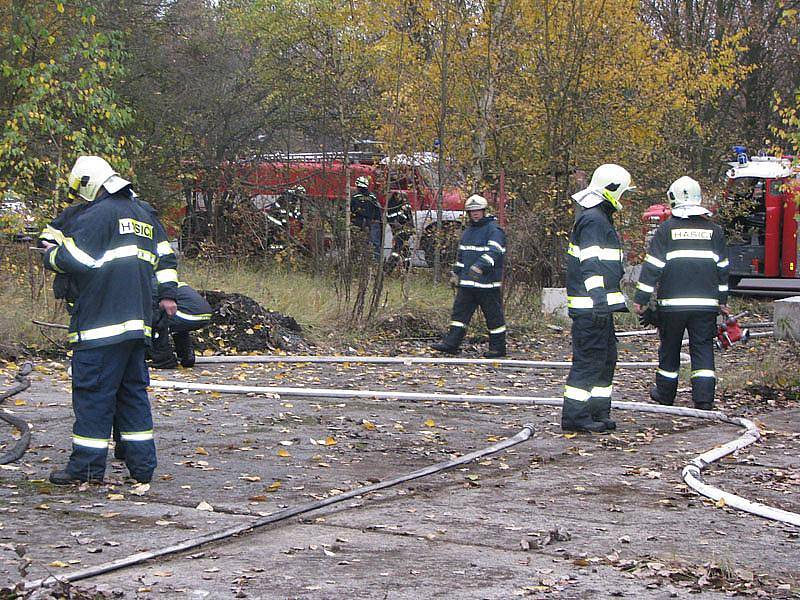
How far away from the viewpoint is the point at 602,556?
17.1 feet

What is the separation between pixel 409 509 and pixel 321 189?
1392 cm

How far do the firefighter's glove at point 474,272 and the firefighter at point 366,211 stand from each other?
2994 millimetres

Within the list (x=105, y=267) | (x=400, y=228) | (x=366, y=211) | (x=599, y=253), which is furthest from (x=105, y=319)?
(x=366, y=211)

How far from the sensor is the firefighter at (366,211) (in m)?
16.5

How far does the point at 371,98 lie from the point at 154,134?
13.4 feet

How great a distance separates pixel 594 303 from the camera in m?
8.70

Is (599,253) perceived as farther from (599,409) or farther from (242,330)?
(242,330)

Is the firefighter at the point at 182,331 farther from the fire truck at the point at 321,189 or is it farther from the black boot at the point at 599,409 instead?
the black boot at the point at 599,409

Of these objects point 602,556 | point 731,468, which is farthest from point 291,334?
point 602,556

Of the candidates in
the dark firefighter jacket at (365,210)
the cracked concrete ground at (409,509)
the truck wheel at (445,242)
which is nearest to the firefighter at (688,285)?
the cracked concrete ground at (409,509)

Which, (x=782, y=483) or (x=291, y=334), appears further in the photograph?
(x=291, y=334)

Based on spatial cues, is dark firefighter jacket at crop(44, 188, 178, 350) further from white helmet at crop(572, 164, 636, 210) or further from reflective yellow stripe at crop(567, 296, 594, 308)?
white helmet at crop(572, 164, 636, 210)

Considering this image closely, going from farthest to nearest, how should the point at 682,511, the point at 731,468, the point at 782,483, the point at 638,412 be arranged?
the point at 638,412 → the point at 731,468 → the point at 782,483 → the point at 682,511

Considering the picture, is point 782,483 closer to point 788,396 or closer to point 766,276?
point 788,396
